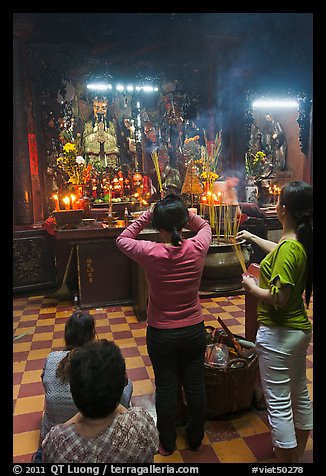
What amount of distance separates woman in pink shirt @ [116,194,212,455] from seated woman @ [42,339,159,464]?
0.67 m

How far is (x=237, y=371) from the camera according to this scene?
2.21 meters

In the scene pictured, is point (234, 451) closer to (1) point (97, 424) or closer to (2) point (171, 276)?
(2) point (171, 276)

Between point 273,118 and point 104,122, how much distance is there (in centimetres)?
434

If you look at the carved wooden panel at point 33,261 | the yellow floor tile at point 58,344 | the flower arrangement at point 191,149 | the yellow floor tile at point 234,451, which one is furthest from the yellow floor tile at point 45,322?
the flower arrangement at point 191,149

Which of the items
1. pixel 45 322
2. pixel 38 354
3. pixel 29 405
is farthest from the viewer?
pixel 45 322

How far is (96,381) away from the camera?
1133 mm

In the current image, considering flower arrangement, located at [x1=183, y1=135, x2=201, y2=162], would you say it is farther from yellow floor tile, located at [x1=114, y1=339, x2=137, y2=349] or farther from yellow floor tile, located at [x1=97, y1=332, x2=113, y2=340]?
yellow floor tile, located at [x1=114, y1=339, x2=137, y2=349]

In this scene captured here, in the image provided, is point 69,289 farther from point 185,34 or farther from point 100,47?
point 185,34

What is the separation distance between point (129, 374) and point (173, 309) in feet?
4.31

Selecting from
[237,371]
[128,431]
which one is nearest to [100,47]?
[237,371]

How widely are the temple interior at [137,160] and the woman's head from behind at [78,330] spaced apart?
27.8 inches

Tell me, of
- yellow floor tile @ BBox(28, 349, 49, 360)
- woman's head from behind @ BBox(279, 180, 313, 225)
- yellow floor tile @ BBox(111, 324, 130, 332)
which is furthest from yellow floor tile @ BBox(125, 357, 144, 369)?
woman's head from behind @ BBox(279, 180, 313, 225)

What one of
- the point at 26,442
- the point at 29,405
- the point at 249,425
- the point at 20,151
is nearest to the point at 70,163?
the point at 20,151

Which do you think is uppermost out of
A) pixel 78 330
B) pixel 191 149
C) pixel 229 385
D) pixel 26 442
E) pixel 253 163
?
pixel 191 149
